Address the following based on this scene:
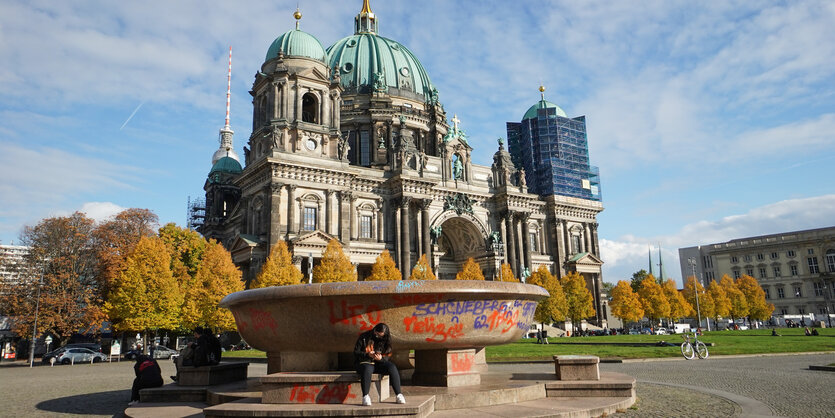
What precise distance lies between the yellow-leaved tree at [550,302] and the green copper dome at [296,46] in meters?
32.1

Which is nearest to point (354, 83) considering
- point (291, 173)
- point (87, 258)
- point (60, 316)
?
point (291, 173)

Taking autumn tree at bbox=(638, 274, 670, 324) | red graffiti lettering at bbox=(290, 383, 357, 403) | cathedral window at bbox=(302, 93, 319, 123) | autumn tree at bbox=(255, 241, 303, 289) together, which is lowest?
red graffiti lettering at bbox=(290, 383, 357, 403)

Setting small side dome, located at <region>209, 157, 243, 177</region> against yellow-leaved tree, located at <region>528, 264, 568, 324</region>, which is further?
small side dome, located at <region>209, 157, 243, 177</region>

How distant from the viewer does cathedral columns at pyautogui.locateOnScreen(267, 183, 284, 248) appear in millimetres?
47688

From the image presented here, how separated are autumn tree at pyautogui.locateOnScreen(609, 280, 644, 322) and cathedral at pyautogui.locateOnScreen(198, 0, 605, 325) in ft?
12.4

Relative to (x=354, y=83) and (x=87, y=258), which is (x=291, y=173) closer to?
(x=87, y=258)

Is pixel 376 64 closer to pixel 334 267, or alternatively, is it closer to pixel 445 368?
pixel 334 267

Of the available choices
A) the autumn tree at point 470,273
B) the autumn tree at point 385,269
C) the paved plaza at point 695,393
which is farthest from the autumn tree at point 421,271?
the paved plaza at point 695,393

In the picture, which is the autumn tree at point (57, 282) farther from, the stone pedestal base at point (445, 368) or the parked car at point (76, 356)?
the stone pedestal base at point (445, 368)

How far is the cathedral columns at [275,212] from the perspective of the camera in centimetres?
4769

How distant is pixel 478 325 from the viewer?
1032 centimetres

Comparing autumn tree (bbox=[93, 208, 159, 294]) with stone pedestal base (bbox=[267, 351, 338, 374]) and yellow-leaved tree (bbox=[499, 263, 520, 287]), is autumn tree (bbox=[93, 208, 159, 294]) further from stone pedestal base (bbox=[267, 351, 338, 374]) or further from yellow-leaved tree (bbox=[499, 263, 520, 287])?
stone pedestal base (bbox=[267, 351, 338, 374])

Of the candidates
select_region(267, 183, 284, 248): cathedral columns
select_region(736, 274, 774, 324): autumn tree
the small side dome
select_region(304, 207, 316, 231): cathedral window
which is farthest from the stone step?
select_region(736, 274, 774, 324): autumn tree

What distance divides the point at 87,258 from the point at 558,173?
5763 cm
